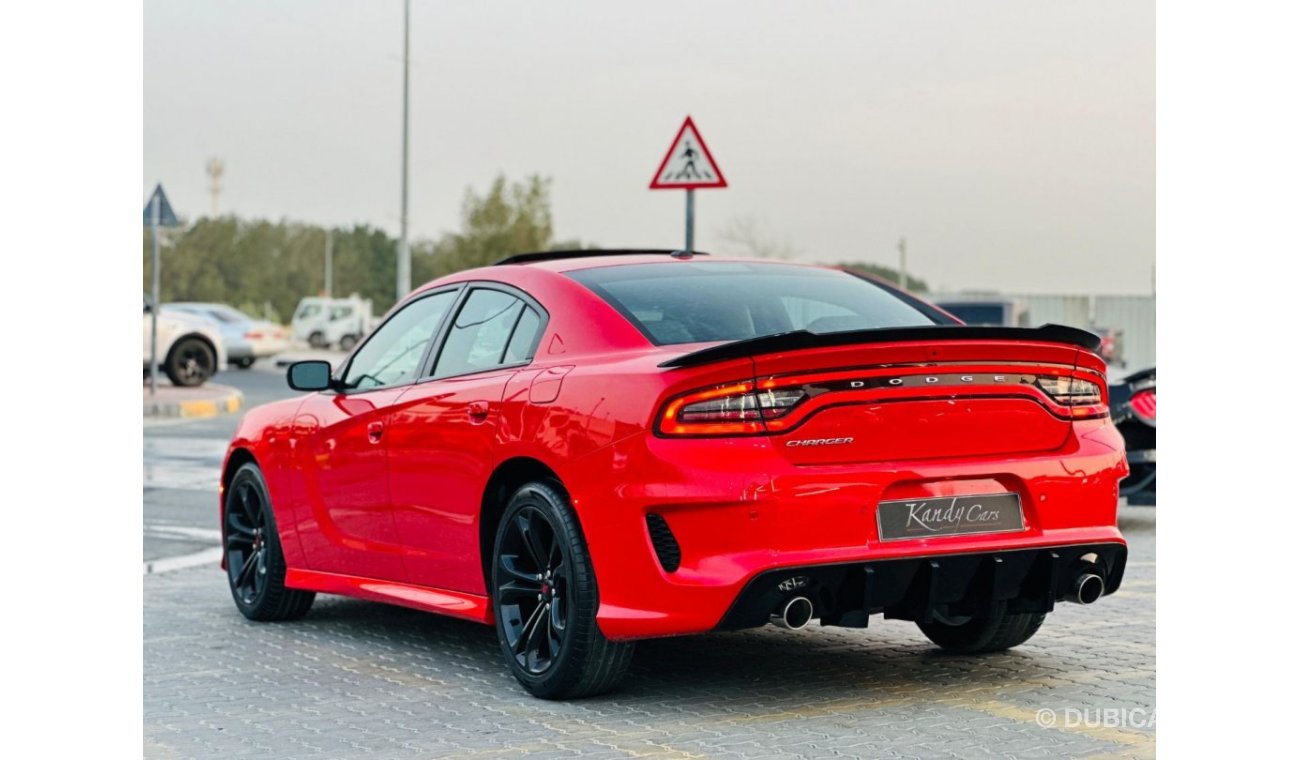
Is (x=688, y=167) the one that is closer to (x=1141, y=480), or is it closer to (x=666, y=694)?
(x=1141, y=480)

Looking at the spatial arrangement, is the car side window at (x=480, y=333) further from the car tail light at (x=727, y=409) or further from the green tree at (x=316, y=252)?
the green tree at (x=316, y=252)

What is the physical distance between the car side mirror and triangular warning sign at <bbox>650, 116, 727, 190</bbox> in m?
5.85

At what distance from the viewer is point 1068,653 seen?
697cm

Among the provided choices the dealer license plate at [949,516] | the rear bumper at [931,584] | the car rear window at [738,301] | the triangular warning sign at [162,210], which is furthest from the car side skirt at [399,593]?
the triangular warning sign at [162,210]

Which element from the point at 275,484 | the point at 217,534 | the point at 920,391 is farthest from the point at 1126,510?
the point at 920,391

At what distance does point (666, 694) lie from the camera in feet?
20.5

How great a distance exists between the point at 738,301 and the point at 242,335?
36.2 metres

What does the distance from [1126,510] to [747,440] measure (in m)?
8.59

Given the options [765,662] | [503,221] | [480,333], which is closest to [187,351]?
[480,333]

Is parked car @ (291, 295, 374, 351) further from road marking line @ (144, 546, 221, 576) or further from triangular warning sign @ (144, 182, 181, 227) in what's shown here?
road marking line @ (144, 546, 221, 576)

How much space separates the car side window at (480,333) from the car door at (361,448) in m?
0.16
